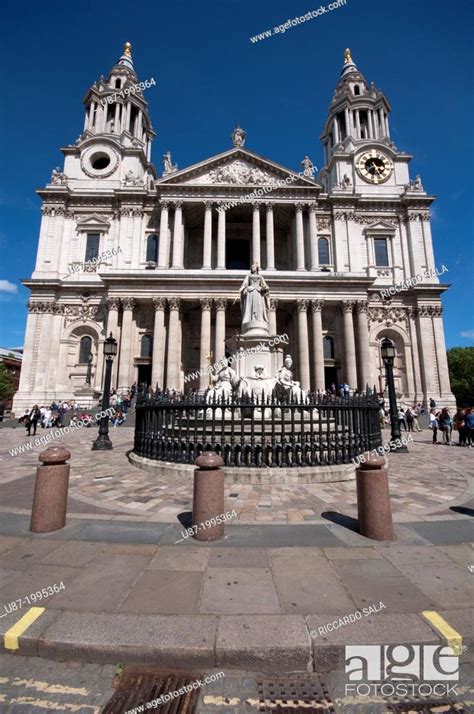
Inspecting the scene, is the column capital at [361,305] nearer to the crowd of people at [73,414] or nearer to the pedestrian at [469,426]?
the pedestrian at [469,426]

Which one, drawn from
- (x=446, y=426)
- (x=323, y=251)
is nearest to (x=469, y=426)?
(x=446, y=426)

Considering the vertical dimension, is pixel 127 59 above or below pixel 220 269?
above

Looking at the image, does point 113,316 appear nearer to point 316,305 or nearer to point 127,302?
point 127,302

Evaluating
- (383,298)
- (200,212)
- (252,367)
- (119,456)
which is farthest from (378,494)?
(200,212)

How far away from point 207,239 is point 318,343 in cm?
1558

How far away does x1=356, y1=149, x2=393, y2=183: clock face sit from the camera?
40438mm

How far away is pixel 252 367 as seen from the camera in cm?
1234

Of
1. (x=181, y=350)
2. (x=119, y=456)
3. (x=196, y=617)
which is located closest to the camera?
(x=196, y=617)

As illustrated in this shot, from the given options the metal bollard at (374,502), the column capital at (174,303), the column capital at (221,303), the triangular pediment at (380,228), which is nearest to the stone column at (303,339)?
the column capital at (221,303)

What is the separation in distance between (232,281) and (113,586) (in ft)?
97.5

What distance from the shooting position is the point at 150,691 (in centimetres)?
215

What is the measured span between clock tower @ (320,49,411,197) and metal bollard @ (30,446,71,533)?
135ft

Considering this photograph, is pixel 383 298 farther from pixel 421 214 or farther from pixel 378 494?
pixel 378 494

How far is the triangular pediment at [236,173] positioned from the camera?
3547 cm
